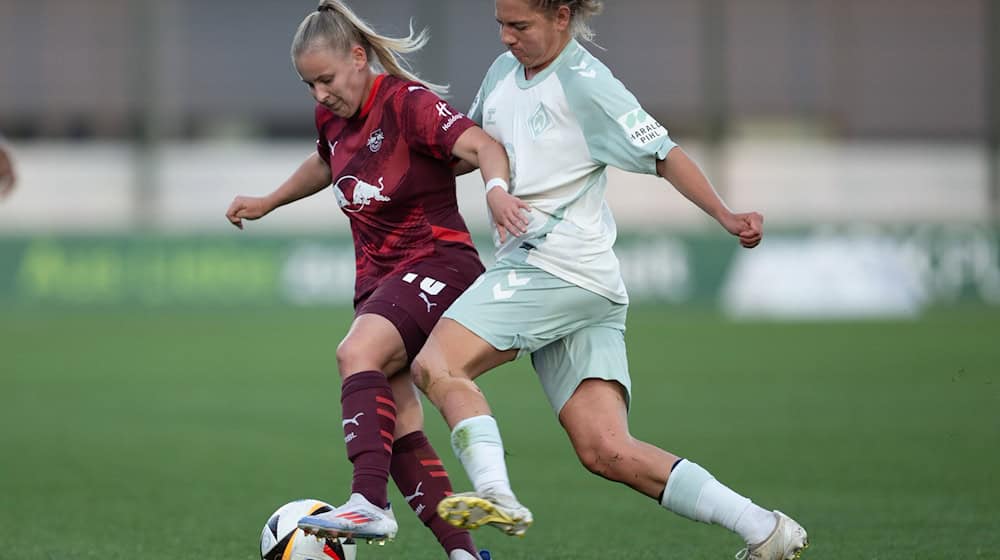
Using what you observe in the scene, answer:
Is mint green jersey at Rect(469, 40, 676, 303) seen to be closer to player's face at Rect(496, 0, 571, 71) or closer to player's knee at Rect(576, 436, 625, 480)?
player's face at Rect(496, 0, 571, 71)

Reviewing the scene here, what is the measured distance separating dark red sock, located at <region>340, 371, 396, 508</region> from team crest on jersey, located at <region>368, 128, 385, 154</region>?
0.79 meters

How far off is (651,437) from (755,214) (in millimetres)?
4638

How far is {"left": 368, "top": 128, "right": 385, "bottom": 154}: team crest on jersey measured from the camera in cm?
495

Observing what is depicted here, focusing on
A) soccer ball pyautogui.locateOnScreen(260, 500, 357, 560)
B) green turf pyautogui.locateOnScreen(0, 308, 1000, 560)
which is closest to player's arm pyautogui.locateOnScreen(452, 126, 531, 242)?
soccer ball pyautogui.locateOnScreen(260, 500, 357, 560)

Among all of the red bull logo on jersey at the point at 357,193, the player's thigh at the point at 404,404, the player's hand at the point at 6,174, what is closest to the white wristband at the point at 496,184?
the red bull logo on jersey at the point at 357,193

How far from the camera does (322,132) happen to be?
520cm

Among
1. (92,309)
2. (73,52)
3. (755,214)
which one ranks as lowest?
(92,309)

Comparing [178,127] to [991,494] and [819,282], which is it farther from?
[991,494]

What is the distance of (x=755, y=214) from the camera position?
14.8 feet

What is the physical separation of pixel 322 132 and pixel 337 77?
403 mm

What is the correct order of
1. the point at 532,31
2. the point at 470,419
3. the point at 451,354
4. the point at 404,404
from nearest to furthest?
the point at 470,419
the point at 451,354
the point at 532,31
the point at 404,404

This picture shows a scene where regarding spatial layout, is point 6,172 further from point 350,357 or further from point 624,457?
point 624,457

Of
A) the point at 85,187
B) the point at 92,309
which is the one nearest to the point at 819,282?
the point at 92,309

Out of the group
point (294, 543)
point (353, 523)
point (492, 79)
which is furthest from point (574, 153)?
point (294, 543)
